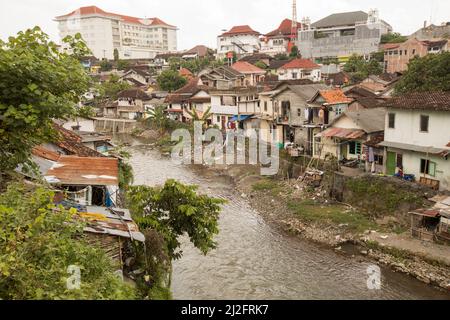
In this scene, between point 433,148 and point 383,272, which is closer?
point 383,272

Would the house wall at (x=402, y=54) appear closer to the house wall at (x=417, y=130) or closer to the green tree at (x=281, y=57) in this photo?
the green tree at (x=281, y=57)

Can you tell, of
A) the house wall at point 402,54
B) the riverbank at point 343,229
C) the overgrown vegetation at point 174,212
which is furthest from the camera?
the house wall at point 402,54

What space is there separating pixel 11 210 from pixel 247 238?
15.0m

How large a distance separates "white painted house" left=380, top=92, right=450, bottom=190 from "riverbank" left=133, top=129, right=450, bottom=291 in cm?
310

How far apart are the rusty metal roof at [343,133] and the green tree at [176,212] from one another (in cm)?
1462

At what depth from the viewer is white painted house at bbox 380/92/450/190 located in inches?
738

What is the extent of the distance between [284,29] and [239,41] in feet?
34.4

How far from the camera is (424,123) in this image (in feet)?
64.3

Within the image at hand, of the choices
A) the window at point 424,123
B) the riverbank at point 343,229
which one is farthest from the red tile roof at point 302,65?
the window at point 424,123

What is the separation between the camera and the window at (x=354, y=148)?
2473 cm
